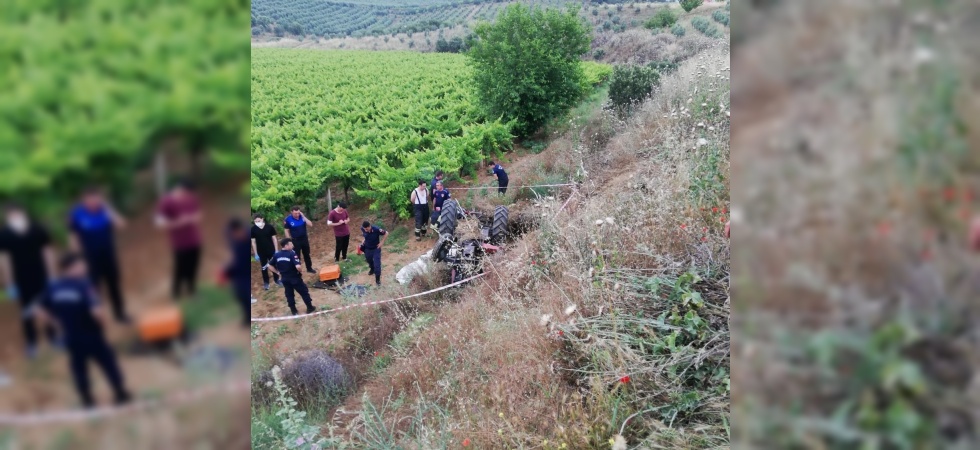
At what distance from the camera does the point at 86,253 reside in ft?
Result: 2.13

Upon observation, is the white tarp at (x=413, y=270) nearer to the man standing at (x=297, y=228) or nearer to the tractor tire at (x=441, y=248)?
the tractor tire at (x=441, y=248)

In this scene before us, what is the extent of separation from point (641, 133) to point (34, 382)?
10948 millimetres

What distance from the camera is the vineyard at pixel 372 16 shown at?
4096cm

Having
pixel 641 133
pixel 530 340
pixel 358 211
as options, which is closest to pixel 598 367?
pixel 530 340

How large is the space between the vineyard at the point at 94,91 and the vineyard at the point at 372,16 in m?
41.9

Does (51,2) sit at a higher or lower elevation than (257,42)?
higher

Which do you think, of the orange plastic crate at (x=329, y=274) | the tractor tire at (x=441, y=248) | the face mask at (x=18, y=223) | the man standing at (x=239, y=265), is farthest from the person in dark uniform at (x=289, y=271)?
the face mask at (x=18, y=223)

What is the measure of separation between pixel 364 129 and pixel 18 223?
1723 cm

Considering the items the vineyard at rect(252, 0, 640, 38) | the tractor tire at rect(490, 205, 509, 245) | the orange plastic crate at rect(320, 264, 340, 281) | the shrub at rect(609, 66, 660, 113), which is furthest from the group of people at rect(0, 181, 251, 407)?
the vineyard at rect(252, 0, 640, 38)

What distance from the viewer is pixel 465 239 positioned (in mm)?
8156

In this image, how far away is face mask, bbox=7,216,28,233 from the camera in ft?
1.96

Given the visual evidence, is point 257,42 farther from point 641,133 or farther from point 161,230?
point 161,230

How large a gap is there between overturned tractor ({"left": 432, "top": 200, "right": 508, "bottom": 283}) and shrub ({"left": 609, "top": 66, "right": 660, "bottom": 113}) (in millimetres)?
7580

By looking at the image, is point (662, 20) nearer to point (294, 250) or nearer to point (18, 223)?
point (294, 250)
